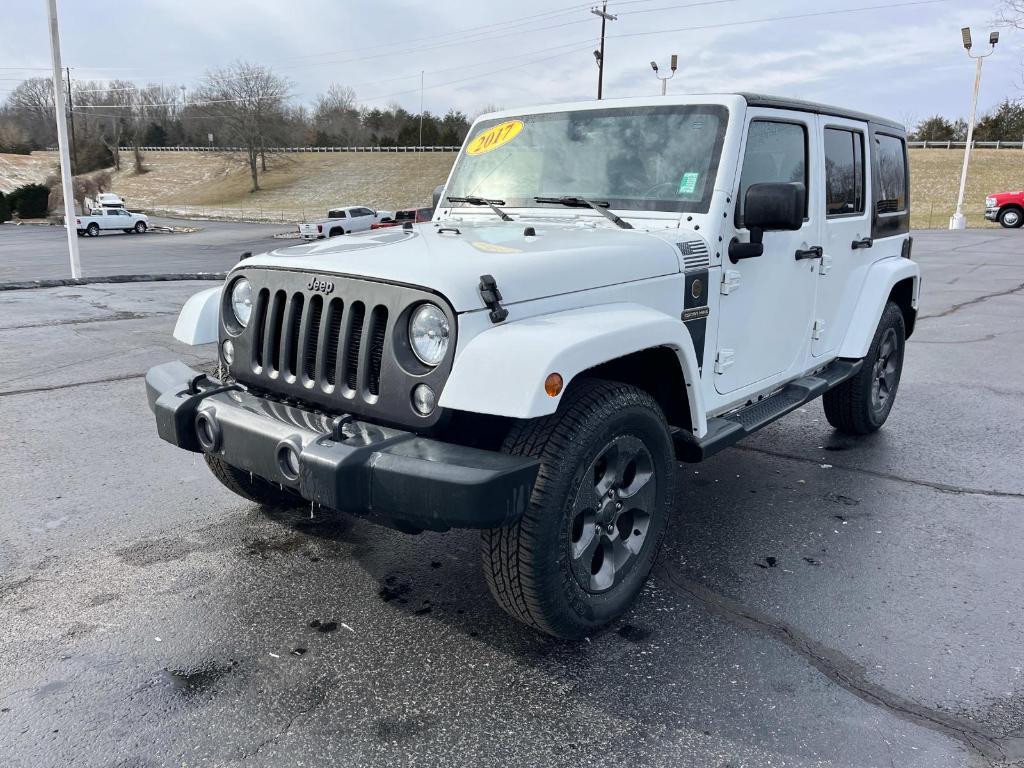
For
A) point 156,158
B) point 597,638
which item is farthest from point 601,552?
point 156,158

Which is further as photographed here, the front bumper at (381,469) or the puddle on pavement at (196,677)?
the puddle on pavement at (196,677)

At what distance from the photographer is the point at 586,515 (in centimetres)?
283

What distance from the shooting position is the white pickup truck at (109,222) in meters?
37.5

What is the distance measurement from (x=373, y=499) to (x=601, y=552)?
3.20 ft

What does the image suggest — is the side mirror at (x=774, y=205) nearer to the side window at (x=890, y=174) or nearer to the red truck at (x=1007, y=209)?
the side window at (x=890, y=174)

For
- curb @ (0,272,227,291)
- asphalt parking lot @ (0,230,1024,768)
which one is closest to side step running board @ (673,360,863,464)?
asphalt parking lot @ (0,230,1024,768)

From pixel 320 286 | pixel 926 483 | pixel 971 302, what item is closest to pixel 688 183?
pixel 320 286

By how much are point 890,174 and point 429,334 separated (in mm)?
4012

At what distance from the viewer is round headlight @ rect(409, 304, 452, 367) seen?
256 centimetres

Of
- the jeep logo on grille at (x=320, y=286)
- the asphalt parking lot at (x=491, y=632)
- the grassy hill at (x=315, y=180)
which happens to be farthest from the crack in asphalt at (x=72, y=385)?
the grassy hill at (x=315, y=180)

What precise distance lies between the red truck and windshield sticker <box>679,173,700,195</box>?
31332 mm

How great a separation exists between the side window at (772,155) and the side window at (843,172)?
0.32 metres

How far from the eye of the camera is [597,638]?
2959mm

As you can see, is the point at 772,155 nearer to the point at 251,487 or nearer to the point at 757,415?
the point at 757,415
